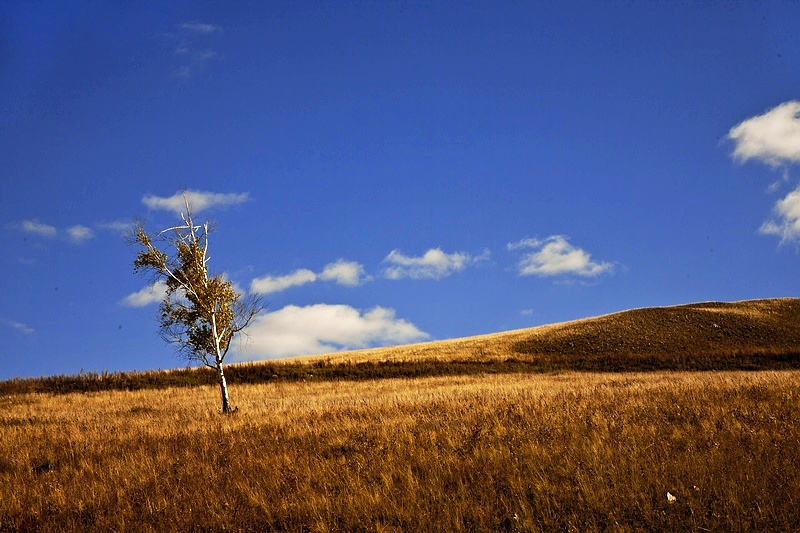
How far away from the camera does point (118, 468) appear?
395 inches

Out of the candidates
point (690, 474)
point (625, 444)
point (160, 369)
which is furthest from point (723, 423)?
point (160, 369)

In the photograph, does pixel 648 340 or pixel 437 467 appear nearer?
pixel 437 467

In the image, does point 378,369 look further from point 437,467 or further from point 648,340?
point 437,467

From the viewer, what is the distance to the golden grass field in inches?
256

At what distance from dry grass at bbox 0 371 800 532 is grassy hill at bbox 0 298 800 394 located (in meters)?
25.9

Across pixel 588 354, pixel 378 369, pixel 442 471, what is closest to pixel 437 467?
pixel 442 471

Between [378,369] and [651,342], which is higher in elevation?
[378,369]

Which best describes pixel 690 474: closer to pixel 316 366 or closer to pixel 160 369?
pixel 316 366

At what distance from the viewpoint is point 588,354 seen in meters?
50.7

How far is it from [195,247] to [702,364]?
37.3 m

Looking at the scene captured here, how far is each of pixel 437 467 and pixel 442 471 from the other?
0.26 metres

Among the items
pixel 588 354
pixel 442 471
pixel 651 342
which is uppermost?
pixel 442 471

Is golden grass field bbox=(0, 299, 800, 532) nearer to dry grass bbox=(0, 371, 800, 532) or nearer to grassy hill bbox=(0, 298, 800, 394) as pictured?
dry grass bbox=(0, 371, 800, 532)

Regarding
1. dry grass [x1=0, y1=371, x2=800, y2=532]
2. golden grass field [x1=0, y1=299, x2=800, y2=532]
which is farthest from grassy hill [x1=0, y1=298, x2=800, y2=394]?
dry grass [x1=0, y1=371, x2=800, y2=532]
